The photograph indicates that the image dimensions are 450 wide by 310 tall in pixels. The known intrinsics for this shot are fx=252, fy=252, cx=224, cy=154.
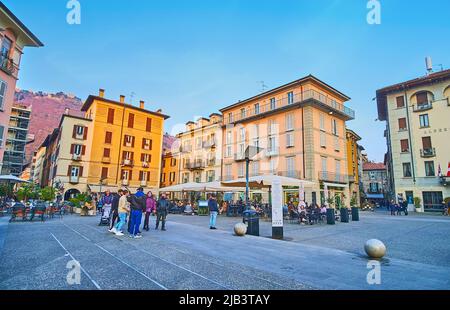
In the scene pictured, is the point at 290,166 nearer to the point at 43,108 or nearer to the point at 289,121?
the point at 289,121

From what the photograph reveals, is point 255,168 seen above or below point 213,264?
above

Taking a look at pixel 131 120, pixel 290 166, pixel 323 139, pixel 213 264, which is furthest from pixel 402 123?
pixel 131 120

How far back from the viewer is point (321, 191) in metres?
24.6

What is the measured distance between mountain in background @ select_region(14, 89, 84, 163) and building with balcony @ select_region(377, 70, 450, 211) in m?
145

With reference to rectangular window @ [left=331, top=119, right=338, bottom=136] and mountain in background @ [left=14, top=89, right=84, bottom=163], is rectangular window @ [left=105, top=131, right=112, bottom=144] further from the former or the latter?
mountain in background @ [left=14, top=89, right=84, bottom=163]

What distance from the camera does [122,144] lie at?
112ft

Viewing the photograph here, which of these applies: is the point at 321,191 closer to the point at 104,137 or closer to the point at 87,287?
the point at 87,287

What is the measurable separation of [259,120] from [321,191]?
1072 cm

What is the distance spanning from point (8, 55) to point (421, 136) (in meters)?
37.3

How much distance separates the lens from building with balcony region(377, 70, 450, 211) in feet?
85.3

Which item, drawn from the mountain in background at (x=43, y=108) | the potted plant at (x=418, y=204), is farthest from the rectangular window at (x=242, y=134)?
the mountain in background at (x=43, y=108)

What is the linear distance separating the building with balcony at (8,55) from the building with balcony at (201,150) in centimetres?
2195

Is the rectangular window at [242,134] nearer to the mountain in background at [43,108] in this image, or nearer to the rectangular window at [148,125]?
the rectangular window at [148,125]

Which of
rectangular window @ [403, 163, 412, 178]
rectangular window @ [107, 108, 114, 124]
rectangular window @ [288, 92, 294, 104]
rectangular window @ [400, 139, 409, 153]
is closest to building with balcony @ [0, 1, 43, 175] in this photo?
rectangular window @ [107, 108, 114, 124]
